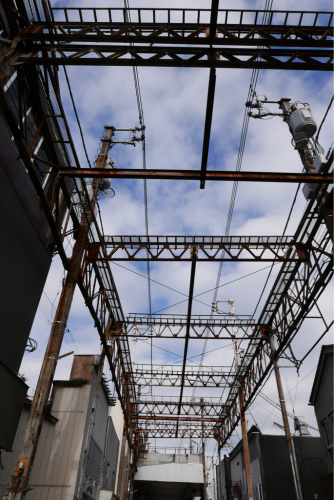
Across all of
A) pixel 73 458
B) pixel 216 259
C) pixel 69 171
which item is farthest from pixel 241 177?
pixel 73 458

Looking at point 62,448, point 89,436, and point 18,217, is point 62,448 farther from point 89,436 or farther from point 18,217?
point 18,217

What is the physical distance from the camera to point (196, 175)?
1103 cm

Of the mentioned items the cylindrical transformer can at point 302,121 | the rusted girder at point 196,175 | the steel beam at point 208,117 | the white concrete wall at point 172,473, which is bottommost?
the white concrete wall at point 172,473

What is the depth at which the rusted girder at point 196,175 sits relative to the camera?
36.4 ft

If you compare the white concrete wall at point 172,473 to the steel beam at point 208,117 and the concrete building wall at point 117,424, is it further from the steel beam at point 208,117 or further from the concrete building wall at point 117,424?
the steel beam at point 208,117

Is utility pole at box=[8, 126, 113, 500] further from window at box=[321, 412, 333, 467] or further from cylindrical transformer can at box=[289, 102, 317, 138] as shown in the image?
window at box=[321, 412, 333, 467]

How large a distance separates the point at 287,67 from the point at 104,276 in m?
12.0

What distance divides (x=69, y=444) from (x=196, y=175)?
1370 cm

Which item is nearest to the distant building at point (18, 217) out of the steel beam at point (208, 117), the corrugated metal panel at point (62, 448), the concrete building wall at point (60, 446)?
the steel beam at point (208, 117)

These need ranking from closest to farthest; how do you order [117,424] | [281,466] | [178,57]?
[178,57] < [281,466] < [117,424]

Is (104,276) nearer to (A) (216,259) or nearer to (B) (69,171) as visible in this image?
(A) (216,259)

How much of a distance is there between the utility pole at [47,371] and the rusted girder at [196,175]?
8.21 ft

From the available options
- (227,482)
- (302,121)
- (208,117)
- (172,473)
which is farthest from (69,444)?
(172,473)

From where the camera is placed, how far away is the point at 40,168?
12.8m
